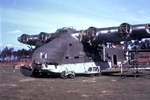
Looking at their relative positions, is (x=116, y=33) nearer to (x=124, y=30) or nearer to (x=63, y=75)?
(x=124, y=30)

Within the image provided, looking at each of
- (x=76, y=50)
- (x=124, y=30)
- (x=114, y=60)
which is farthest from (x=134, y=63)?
(x=76, y=50)

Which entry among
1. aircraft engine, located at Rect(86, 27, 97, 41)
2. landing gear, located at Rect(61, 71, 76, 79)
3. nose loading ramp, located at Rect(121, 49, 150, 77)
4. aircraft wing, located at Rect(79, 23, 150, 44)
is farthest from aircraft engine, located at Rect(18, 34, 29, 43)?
nose loading ramp, located at Rect(121, 49, 150, 77)

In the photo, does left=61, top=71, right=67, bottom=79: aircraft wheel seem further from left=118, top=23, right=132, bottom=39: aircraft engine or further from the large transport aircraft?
left=118, top=23, right=132, bottom=39: aircraft engine

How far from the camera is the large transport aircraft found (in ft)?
69.2

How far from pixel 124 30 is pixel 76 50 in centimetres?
586

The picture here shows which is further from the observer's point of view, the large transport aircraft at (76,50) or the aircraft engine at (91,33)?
the aircraft engine at (91,33)

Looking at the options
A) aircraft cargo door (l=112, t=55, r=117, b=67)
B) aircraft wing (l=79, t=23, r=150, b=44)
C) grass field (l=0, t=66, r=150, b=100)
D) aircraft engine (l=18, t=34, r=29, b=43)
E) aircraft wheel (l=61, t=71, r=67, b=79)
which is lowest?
grass field (l=0, t=66, r=150, b=100)

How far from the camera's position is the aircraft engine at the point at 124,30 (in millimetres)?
21719

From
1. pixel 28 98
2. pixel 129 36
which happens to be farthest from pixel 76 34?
pixel 28 98

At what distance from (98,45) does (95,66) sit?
3235mm

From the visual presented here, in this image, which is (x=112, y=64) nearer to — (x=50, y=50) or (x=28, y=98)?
(x=50, y=50)

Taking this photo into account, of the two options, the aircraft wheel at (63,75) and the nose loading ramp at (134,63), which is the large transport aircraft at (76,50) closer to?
the aircraft wheel at (63,75)

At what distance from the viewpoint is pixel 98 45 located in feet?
89.4

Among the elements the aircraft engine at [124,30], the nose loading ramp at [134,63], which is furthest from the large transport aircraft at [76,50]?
the nose loading ramp at [134,63]
